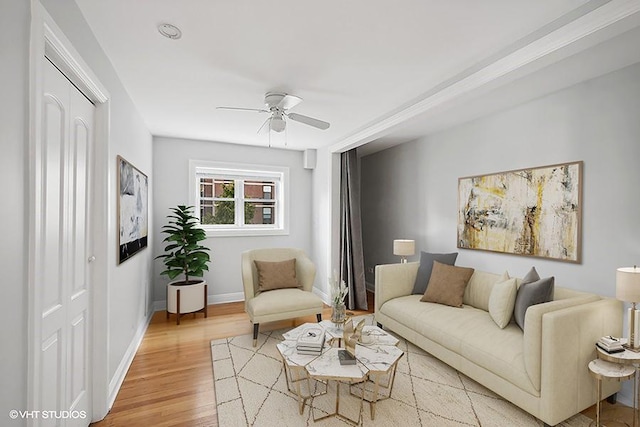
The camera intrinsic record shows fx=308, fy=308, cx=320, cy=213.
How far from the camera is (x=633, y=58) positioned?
2.23 metres

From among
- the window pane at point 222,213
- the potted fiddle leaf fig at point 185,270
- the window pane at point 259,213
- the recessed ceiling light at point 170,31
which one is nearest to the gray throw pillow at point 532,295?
the recessed ceiling light at point 170,31

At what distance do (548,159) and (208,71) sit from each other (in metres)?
3.14

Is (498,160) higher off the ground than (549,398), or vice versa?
(498,160)

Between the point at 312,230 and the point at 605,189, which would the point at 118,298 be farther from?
the point at 605,189

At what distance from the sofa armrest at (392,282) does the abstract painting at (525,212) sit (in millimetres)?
819

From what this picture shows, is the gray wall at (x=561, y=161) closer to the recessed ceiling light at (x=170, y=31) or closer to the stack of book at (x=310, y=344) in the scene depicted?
the stack of book at (x=310, y=344)

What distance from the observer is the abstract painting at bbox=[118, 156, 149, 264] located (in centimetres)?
254

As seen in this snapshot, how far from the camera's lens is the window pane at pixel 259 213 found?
5.11 m

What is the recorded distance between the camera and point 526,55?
1.96 meters

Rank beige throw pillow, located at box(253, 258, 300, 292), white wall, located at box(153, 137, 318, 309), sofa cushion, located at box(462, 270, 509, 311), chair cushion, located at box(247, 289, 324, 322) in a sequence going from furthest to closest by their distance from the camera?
white wall, located at box(153, 137, 318, 309), beige throw pillow, located at box(253, 258, 300, 292), chair cushion, located at box(247, 289, 324, 322), sofa cushion, located at box(462, 270, 509, 311)

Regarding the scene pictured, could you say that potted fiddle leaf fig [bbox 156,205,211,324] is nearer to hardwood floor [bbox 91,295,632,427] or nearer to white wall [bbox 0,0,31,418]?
hardwood floor [bbox 91,295,632,427]

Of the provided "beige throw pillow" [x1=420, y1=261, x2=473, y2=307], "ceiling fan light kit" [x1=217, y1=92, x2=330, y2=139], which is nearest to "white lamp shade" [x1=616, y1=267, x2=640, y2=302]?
"beige throw pillow" [x1=420, y1=261, x2=473, y2=307]

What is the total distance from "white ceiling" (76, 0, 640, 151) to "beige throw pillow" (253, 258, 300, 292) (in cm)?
183

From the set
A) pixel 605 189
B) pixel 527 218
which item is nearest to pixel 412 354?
pixel 527 218
